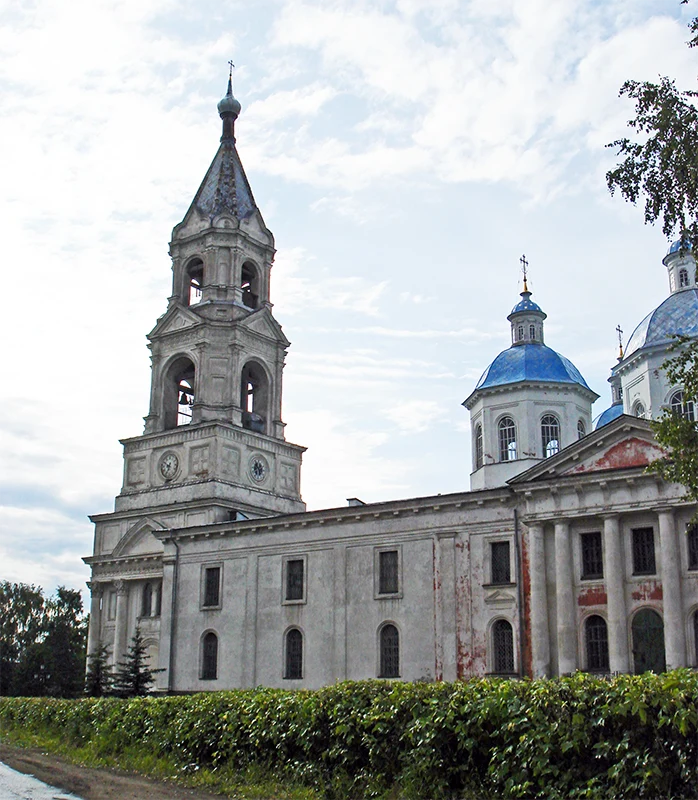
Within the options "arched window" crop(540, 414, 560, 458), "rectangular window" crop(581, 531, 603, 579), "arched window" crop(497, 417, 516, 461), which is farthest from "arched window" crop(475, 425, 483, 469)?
"rectangular window" crop(581, 531, 603, 579)

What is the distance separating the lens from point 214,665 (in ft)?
135

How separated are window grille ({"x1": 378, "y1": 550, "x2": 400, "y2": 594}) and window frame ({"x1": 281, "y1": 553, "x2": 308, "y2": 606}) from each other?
3.54 m

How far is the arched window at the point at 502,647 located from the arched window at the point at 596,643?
9.26 ft

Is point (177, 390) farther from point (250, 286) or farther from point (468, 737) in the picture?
point (468, 737)

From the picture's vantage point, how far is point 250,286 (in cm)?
5300

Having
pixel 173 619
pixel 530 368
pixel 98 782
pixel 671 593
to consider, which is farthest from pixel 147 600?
pixel 98 782

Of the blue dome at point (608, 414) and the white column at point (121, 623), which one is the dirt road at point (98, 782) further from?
the blue dome at point (608, 414)

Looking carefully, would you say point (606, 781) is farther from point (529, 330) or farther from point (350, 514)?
point (529, 330)

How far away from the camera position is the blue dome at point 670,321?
40.7 metres

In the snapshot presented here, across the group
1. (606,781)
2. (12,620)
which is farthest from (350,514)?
(12,620)

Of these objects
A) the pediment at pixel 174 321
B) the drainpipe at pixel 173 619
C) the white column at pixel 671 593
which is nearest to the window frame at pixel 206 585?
the drainpipe at pixel 173 619

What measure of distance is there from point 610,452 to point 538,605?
5778mm

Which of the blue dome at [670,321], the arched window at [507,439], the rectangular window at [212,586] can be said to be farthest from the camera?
the arched window at [507,439]

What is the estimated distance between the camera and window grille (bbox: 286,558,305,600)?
39.2m
